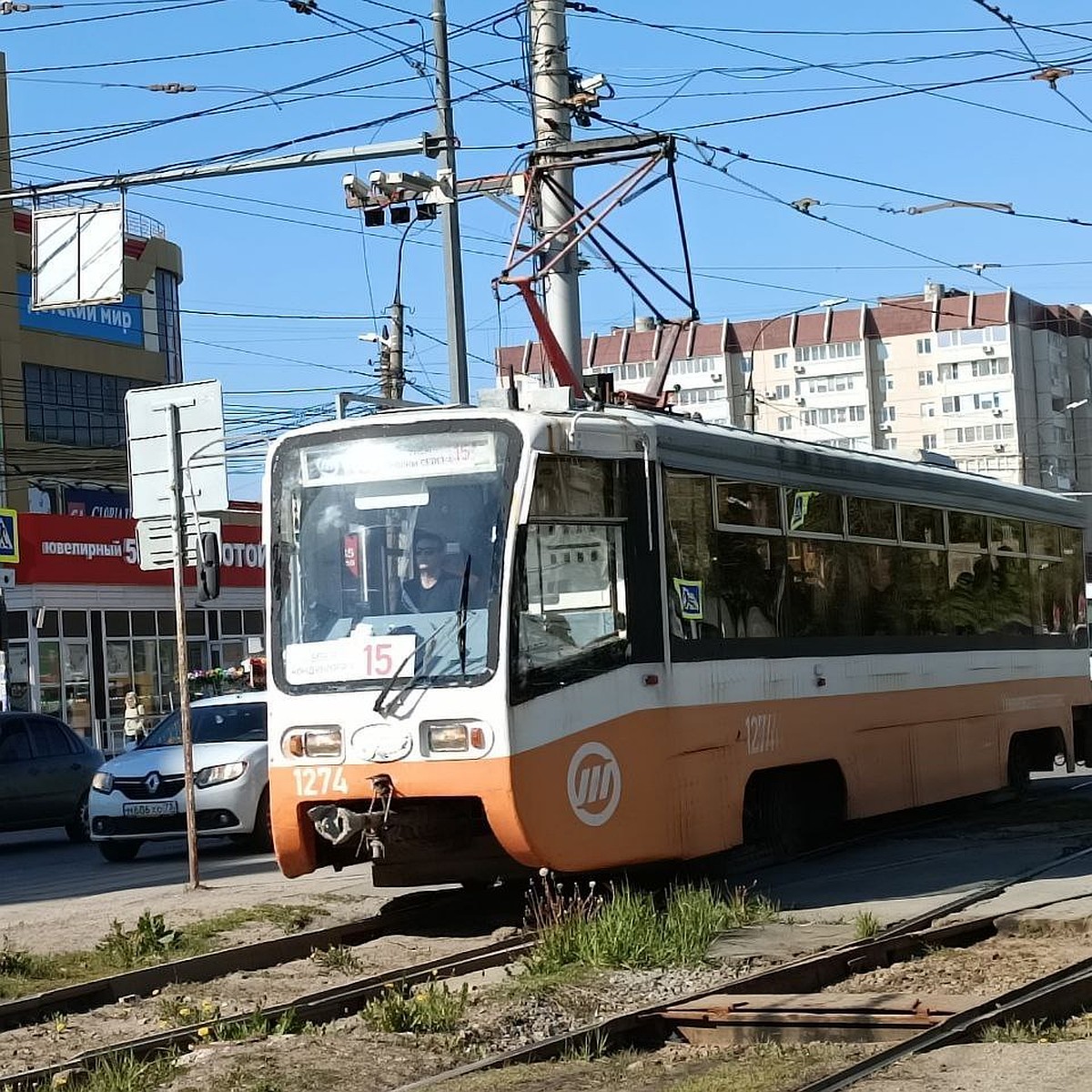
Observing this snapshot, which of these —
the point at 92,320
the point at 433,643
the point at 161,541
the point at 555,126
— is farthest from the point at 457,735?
the point at 92,320

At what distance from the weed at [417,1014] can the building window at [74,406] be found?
4678 cm

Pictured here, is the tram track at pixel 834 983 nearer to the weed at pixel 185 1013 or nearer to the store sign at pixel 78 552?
the weed at pixel 185 1013

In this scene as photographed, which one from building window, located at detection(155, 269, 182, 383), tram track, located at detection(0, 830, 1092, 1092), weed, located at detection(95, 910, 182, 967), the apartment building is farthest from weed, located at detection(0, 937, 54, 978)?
the apartment building

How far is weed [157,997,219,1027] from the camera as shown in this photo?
8.80 metres

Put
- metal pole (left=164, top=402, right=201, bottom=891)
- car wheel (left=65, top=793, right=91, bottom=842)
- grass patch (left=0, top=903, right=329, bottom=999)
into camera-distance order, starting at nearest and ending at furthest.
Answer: grass patch (left=0, top=903, right=329, bottom=999)
metal pole (left=164, top=402, right=201, bottom=891)
car wheel (left=65, top=793, right=91, bottom=842)

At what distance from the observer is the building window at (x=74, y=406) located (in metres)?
54.7

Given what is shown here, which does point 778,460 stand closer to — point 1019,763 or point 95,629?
point 1019,763

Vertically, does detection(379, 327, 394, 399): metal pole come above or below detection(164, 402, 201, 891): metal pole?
above

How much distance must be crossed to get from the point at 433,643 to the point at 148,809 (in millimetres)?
8054

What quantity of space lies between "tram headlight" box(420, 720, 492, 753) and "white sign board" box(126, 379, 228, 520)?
419 centimetres

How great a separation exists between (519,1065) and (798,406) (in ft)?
377

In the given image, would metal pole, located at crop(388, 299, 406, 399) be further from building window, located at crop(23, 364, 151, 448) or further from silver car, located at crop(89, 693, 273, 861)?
building window, located at crop(23, 364, 151, 448)

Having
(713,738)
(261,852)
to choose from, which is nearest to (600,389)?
(713,738)

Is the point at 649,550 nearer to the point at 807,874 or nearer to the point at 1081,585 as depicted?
the point at 807,874
